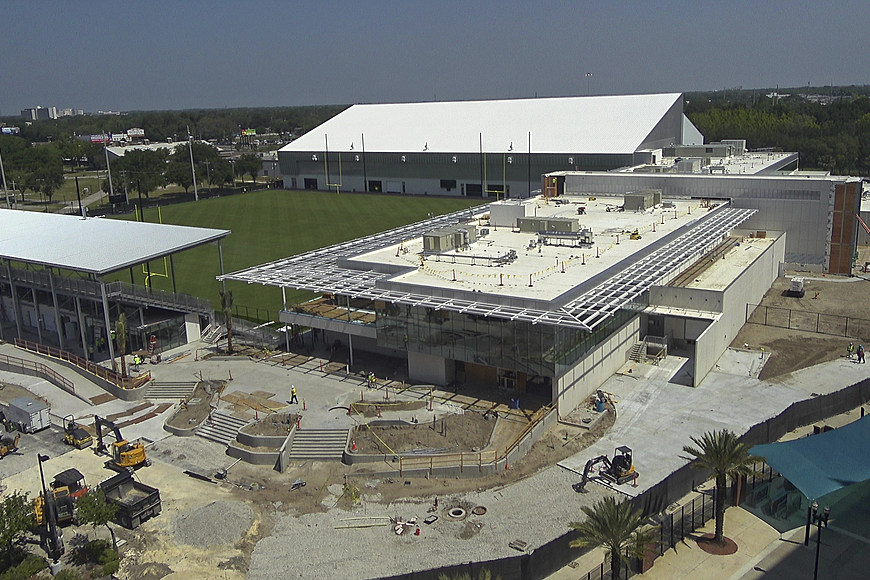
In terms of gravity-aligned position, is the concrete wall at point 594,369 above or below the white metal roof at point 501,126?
below

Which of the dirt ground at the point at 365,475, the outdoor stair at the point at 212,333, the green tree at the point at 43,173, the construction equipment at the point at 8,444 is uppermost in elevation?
the green tree at the point at 43,173

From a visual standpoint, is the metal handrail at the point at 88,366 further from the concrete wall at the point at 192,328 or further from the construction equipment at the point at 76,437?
the concrete wall at the point at 192,328

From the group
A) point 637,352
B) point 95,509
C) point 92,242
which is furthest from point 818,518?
point 92,242

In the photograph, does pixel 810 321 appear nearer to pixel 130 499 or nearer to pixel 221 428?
pixel 221 428

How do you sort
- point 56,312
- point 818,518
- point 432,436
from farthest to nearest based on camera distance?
point 56,312 < point 432,436 < point 818,518

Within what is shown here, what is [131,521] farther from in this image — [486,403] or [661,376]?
[661,376]

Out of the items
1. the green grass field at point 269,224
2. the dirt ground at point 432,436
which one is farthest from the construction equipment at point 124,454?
the green grass field at point 269,224
